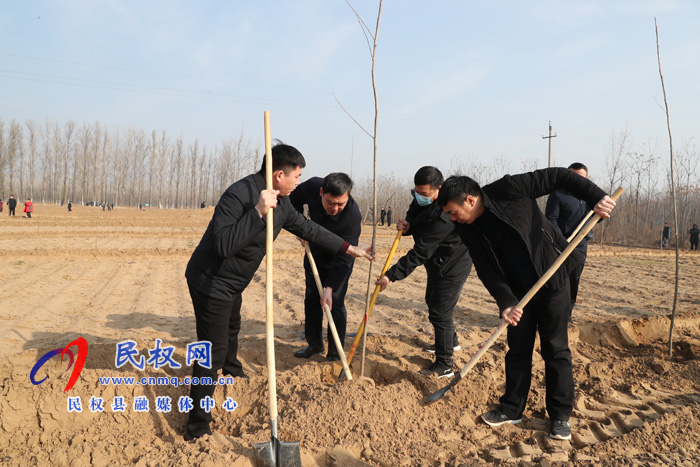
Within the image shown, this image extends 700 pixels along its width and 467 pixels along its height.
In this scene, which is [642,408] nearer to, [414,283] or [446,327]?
[446,327]

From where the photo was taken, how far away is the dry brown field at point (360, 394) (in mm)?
2607

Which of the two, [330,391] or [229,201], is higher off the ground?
[229,201]

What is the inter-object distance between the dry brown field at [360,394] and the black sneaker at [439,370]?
0.13 metres

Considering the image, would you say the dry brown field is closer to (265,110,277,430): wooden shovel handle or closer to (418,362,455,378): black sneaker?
(418,362,455,378): black sneaker

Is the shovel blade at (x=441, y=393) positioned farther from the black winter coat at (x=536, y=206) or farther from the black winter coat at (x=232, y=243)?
the black winter coat at (x=232, y=243)

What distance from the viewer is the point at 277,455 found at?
2.36m

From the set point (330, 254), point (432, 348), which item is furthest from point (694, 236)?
point (330, 254)

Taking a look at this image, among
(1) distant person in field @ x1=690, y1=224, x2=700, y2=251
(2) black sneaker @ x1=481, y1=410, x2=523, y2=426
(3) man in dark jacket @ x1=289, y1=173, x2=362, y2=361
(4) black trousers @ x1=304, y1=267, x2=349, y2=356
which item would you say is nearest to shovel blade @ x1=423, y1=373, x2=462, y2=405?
(2) black sneaker @ x1=481, y1=410, x2=523, y2=426

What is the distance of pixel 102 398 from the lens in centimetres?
310

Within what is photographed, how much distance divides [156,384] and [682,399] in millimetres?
4071

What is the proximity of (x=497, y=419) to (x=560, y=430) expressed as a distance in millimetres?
413

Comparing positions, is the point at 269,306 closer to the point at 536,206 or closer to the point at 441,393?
the point at 441,393

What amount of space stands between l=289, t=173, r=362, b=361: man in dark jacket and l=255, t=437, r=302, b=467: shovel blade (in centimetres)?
136

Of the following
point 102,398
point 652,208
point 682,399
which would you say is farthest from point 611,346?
point 652,208
